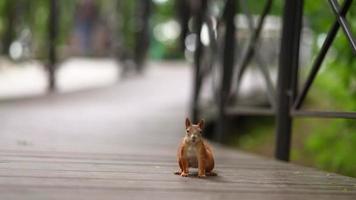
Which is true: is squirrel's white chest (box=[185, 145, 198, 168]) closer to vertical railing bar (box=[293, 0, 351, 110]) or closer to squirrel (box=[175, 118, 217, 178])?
squirrel (box=[175, 118, 217, 178])

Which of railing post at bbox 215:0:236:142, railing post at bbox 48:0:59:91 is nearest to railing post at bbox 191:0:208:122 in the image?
railing post at bbox 215:0:236:142

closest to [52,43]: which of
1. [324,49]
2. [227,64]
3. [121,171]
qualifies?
[227,64]

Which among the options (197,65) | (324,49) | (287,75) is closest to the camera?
(324,49)

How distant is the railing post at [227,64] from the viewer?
7379 millimetres

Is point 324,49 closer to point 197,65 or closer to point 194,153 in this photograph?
point 194,153

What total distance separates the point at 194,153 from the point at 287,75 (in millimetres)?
2072

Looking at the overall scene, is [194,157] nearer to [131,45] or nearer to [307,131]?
[307,131]

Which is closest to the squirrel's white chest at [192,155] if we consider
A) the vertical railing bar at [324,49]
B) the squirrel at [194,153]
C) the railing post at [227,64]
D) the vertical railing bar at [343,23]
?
the squirrel at [194,153]

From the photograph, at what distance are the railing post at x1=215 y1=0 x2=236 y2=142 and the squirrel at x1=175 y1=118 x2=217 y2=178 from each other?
3.53m

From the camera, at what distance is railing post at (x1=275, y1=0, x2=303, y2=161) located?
559 centimetres

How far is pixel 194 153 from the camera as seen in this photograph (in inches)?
151

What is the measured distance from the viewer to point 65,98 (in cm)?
1276

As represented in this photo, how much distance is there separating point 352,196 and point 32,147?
2723mm

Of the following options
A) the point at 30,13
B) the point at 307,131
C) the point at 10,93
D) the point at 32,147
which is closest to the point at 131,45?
the point at 30,13
